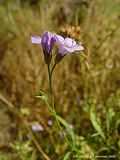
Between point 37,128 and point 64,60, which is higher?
point 64,60

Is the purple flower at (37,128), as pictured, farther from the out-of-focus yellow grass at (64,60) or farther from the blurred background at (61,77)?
the out-of-focus yellow grass at (64,60)

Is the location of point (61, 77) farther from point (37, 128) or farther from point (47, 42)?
point (47, 42)

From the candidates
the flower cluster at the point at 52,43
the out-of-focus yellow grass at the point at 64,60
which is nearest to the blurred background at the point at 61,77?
the out-of-focus yellow grass at the point at 64,60

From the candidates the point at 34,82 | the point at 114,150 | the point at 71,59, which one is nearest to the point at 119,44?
the point at 71,59

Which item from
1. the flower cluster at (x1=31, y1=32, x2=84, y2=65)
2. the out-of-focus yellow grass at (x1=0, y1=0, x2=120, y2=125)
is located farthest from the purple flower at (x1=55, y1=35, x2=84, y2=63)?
the out-of-focus yellow grass at (x1=0, y1=0, x2=120, y2=125)

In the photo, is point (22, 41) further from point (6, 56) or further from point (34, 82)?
point (34, 82)

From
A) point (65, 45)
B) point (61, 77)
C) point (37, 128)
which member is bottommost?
point (37, 128)

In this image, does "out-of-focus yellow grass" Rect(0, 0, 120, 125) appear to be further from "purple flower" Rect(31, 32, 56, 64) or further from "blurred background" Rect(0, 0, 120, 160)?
"purple flower" Rect(31, 32, 56, 64)

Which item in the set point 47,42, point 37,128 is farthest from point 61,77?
point 47,42
